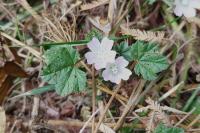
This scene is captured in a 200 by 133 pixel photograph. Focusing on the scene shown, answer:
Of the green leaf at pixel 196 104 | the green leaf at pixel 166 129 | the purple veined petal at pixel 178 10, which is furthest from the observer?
the green leaf at pixel 196 104

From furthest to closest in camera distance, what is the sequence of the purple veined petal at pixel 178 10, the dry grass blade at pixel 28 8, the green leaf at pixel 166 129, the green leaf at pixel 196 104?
the dry grass blade at pixel 28 8
the green leaf at pixel 196 104
the purple veined petal at pixel 178 10
the green leaf at pixel 166 129

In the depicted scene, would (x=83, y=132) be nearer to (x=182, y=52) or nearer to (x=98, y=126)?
(x=98, y=126)

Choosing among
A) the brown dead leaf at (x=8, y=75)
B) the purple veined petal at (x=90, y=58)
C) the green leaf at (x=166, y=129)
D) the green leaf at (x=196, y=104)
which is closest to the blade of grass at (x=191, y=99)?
the green leaf at (x=196, y=104)

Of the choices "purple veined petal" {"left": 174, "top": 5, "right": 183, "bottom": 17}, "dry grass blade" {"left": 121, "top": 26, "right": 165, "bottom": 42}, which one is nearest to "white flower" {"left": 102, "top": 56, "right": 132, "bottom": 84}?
"dry grass blade" {"left": 121, "top": 26, "right": 165, "bottom": 42}

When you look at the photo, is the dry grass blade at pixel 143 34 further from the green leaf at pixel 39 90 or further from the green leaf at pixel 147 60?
the green leaf at pixel 39 90

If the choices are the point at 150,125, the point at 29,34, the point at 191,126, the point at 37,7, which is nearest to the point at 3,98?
the point at 29,34

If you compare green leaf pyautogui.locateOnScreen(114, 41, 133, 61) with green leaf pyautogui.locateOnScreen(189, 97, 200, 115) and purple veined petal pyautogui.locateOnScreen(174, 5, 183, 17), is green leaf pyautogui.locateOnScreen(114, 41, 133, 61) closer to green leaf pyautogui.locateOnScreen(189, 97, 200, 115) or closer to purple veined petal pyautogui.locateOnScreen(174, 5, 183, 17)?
purple veined petal pyautogui.locateOnScreen(174, 5, 183, 17)

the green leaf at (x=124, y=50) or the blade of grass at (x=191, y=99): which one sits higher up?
the green leaf at (x=124, y=50)
